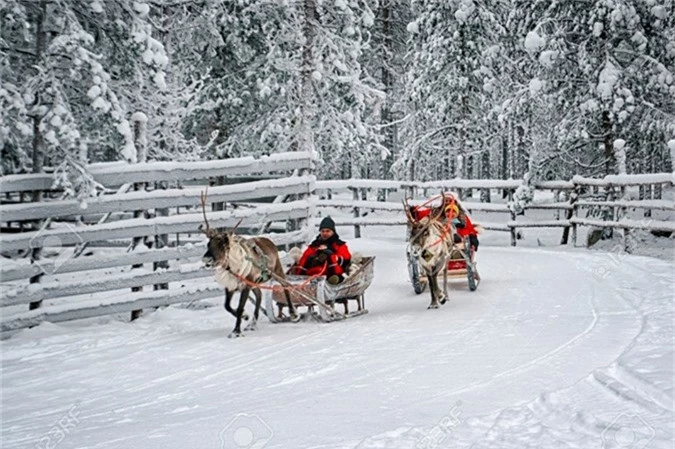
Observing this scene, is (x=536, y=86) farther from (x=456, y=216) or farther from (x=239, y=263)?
(x=239, y=263)

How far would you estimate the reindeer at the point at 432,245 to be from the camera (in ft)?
29.8

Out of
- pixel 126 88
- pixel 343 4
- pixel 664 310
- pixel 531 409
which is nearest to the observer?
pixel 531 409

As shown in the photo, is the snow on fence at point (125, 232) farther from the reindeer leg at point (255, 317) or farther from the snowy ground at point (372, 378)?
the reindeer leg at point (255, 317)

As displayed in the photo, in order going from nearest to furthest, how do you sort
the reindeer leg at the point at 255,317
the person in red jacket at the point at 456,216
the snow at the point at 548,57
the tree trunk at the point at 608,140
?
the reindeer leg at the point at 255,317 < the person in red jacket at the point at 456,216 < the snow at the point at 548,57 < the tree trunk at the point at 608,140

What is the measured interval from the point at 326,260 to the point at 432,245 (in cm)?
146

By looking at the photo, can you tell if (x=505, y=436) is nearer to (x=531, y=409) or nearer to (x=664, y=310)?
(x=531, y=409)

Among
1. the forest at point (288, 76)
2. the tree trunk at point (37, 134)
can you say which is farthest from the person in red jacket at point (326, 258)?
the tree trunk at point (37, 134)

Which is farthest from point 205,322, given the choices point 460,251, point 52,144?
point 460,251

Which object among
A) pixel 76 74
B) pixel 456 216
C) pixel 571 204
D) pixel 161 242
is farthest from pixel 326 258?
pixel 571 204

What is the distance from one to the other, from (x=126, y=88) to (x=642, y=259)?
34.1 feet

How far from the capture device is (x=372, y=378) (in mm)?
5820

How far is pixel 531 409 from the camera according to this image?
462 cm

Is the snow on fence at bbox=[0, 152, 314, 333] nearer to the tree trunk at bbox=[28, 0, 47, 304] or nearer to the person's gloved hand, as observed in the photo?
the tree trunk at bbox=[28, 0, 47, 304]

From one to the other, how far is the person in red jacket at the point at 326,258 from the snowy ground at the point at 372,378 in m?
0.75
